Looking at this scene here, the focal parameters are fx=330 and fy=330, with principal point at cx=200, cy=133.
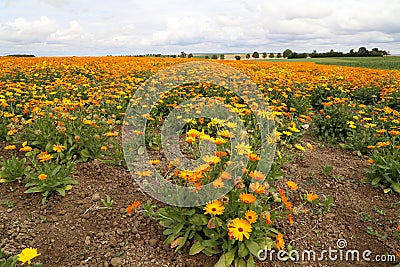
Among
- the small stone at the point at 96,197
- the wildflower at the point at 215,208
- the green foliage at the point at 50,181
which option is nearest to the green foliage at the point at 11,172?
the green foliage at the point at 50,181

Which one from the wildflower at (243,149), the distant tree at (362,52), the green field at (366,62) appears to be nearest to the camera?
the wildflower at (243,149)

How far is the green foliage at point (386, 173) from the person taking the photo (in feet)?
12.5

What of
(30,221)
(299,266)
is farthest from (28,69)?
(299,266)

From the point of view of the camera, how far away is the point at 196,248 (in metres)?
2.63

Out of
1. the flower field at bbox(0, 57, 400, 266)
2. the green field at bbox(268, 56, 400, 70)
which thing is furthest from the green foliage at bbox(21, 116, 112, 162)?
the green field at bbox(268, 56, 400, 70)

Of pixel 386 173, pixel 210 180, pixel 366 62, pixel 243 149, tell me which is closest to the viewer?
pixel 210 180

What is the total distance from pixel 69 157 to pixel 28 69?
21.8ft

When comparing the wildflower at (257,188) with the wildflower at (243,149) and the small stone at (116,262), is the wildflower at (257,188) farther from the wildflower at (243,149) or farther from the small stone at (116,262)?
the small stone at (116,262)

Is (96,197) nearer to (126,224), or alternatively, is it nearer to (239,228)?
(126,224)

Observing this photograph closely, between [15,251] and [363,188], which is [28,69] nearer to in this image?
[15,251]

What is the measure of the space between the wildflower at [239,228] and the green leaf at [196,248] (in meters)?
0.43

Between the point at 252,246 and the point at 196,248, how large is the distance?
0.45 m

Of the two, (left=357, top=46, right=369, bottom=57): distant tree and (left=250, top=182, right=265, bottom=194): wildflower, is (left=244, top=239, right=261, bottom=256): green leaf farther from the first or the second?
(left=357, top=46, right=369, bottom=57): distant tree

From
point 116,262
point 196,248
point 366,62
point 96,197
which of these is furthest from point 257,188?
point 366,62
